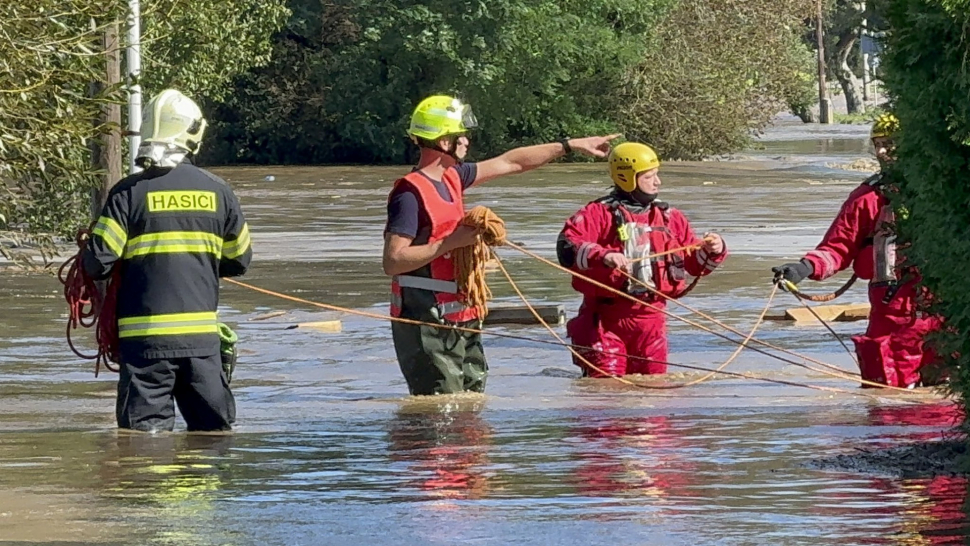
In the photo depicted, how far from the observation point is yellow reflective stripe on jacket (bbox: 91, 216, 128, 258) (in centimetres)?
800

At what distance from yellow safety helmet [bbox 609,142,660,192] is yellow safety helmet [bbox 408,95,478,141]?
1.17 meters

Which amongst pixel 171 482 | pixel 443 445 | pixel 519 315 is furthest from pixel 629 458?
pixel 519 315

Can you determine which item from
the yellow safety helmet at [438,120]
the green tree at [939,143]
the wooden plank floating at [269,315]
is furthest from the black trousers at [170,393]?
the wooden plank floating at [269,315]

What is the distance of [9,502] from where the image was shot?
22.8 feet

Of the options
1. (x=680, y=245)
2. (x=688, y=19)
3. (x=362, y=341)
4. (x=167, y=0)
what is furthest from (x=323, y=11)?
(x=680, y=245)

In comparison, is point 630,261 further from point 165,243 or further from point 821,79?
point 821,79

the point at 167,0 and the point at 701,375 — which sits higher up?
the point at 167,0

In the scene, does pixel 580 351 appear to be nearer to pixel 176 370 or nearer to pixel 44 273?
pixel 176 370

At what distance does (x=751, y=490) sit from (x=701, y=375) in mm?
4381

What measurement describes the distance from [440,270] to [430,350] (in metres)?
0.40

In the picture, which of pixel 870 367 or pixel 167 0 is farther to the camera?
pixel 167 0

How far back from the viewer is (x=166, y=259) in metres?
8.10

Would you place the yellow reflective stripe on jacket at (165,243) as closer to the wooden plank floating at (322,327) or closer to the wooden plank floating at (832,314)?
the wooden plank floating at (322,327)

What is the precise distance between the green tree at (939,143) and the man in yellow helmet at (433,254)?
2.85 m
